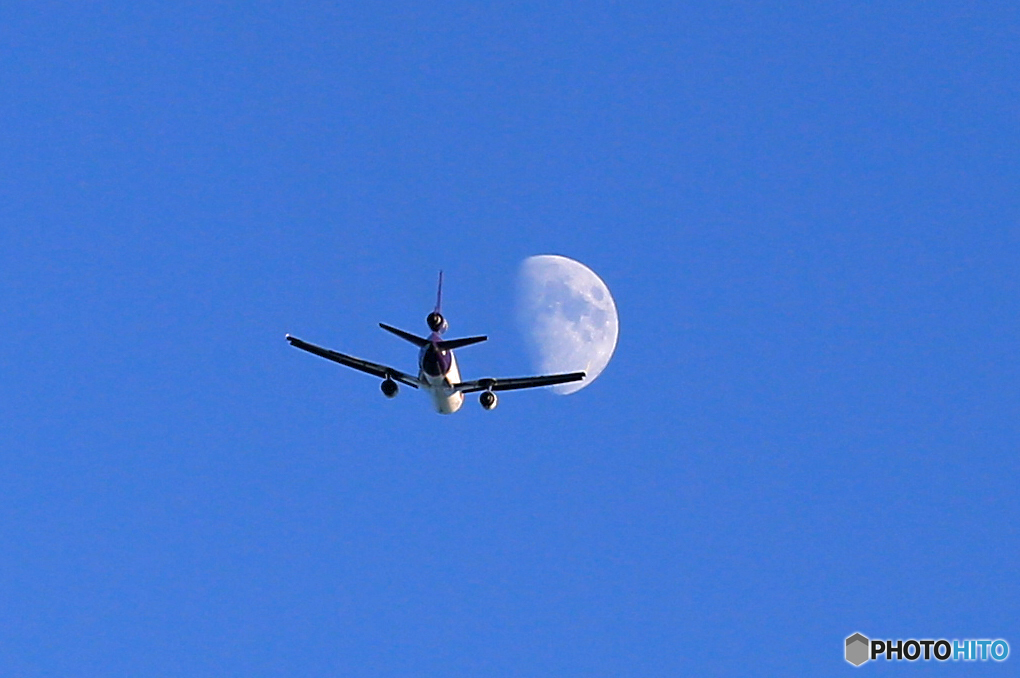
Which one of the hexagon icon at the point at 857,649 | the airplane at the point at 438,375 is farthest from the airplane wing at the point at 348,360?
the hexagon icon at the point at 857,649

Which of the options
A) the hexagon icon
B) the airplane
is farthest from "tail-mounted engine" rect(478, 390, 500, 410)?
the hexagon icon

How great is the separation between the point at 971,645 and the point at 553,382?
3283 cm

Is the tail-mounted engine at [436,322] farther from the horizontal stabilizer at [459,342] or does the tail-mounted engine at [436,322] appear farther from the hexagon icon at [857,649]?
the hexagon icon at [857,649]

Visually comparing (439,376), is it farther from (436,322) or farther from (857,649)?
(857,649)

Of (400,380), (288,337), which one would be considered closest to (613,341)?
(400,380)

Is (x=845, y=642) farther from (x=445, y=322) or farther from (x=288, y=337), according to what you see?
(x=288, y=337)

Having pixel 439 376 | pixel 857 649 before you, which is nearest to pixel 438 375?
pixel 439 376

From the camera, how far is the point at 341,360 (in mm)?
125125

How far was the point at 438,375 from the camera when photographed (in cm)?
11838

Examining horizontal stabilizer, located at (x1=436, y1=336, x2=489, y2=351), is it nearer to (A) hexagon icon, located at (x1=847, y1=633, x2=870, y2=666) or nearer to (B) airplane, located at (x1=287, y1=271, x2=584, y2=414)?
(B) airplane, located at (x1=287, y1=271, x2=584, y2=414)

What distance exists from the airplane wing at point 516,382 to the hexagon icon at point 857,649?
24.9m

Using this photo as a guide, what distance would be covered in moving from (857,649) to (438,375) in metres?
32.3

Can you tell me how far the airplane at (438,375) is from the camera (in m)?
117

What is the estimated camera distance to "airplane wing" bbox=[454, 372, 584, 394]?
122250mm
